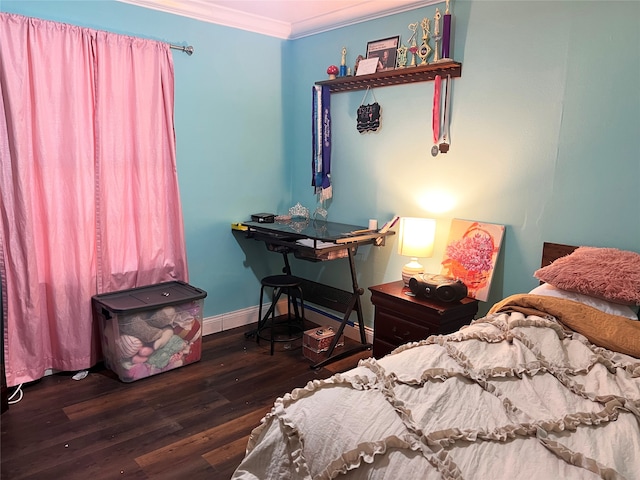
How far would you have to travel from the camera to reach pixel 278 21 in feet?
12.0

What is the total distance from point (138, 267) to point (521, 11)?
8.90ft

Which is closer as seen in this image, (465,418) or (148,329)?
(465,418)

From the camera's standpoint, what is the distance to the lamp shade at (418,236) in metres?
2.86

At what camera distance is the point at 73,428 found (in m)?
2.41

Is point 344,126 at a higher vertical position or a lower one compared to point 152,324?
higher

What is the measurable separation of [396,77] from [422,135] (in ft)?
1.40

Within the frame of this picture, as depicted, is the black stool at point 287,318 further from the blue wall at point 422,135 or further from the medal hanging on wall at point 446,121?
the medal hanging on wall at point 446,121

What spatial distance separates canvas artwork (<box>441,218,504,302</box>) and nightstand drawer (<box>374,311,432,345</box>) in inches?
15.3

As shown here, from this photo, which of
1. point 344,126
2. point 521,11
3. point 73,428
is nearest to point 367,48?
point 344,126

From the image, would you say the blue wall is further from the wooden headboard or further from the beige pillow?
the beige pillow

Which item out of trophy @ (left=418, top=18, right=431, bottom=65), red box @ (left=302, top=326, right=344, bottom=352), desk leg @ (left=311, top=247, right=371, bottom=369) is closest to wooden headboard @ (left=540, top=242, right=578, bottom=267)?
desk leg @ (left=311, top=247, right=371, bottom=369)

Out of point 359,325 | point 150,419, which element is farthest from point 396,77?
point 150,419

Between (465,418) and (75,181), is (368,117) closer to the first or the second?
(75,181)

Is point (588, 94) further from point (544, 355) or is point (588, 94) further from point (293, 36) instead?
point (293, 36)
